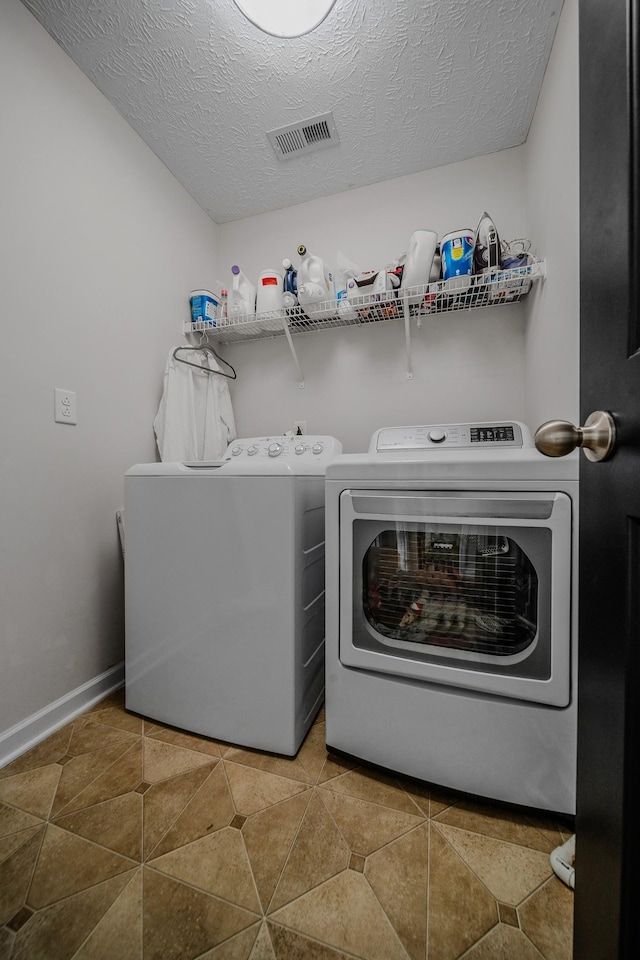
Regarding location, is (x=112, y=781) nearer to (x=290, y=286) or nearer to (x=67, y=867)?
(x=67, y=867)

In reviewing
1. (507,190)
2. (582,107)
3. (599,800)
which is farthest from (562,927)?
(507,190)

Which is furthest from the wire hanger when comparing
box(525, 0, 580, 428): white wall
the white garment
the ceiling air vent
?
box(525, 0, 580, 428): white wall

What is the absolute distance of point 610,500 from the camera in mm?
414

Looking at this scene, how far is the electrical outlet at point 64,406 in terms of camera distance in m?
1.33

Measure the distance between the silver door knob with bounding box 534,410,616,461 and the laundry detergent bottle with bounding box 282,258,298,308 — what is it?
1645mm

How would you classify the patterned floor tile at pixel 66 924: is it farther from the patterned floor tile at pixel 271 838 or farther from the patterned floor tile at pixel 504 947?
the patterned floor tile at pixel 504 947

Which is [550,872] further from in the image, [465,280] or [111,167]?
[111,167]

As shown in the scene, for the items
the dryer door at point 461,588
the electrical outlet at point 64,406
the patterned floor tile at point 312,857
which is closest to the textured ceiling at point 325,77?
the electrical outlet at point 64,406

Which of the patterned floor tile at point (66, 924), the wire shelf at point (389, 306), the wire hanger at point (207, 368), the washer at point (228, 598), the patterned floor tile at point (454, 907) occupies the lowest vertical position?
the patterned floor tile at point (454, 907)

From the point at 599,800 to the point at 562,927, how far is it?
59cm

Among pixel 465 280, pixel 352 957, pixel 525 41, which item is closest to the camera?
pixel 352 957

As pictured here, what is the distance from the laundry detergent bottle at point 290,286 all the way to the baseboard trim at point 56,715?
1.81 metres

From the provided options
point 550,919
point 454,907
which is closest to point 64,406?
point 454,907

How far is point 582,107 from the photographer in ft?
1.54
